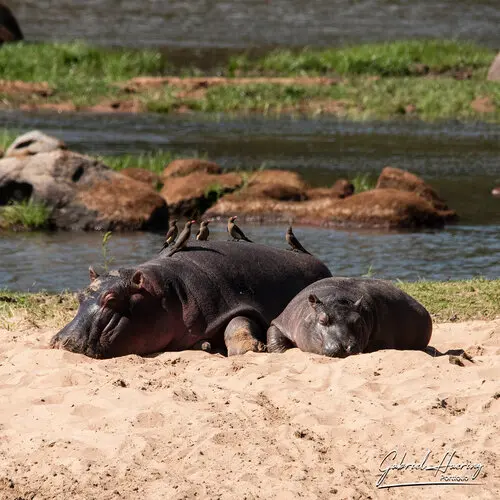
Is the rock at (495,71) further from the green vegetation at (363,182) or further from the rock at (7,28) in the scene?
the rock at (7,28)

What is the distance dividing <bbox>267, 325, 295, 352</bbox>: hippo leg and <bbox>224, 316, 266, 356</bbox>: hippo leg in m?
0.05

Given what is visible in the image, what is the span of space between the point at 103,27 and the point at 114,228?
2966cm

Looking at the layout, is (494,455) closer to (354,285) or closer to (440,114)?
(354,285)

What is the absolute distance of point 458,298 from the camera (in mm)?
9633

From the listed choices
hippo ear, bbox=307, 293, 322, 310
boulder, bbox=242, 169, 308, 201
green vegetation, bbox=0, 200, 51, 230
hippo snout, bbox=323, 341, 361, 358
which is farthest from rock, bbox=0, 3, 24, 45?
hippo snout, bbox=323, 341, 361, 358

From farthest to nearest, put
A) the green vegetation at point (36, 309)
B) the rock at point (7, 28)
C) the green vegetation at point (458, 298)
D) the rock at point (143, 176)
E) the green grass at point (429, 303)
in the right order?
the rock at point (7, 28)
the rock at point (143, 176)
the green vegetation at point (458, 298)
the green grass at point (429, 303)
the green vegetation at point (36, 309)

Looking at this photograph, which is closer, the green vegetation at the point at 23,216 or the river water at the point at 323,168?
the river water at the point at 323,168

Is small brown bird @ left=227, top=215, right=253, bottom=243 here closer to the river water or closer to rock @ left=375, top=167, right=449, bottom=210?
the river water

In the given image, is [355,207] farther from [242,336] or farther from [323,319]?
[323,319]

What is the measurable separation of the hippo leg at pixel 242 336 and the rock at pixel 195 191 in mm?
8629

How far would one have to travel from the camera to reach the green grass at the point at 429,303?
→ 8984 mm

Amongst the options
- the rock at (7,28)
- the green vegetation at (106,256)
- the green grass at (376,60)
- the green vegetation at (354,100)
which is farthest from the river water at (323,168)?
the rock at (7,28)

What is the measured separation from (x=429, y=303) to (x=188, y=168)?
8.78 metres

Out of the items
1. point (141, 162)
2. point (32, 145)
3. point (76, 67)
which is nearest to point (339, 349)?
point (32, 145)
